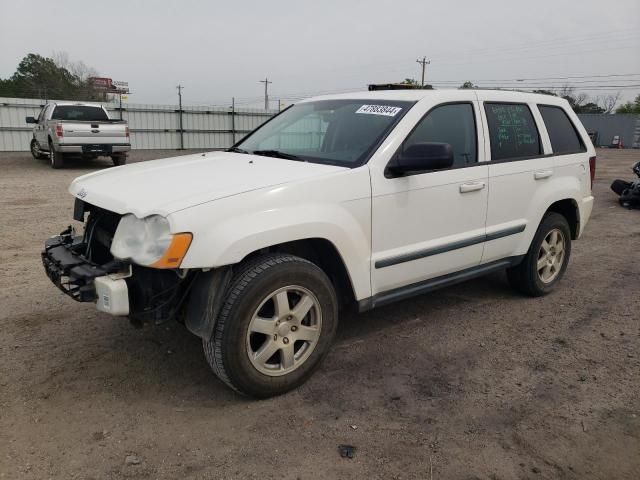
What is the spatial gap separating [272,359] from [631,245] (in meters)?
5.92

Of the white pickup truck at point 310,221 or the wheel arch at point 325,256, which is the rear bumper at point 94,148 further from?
the wheel arch at point 325,256

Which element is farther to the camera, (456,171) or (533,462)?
(456,171)

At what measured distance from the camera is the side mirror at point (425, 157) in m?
3.25

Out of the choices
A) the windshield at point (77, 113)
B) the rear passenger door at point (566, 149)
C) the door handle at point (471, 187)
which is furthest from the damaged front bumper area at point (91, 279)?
the windshield at point (77, 113)

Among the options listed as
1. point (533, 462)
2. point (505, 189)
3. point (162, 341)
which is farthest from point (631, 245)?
point (162, 341)

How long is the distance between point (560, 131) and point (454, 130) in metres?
1.50

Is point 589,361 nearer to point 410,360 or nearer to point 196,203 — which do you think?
point 410,360

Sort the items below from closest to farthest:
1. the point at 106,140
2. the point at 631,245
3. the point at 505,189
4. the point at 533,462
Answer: the point at 533,462, the point at 505,189, the point at 631,245, the point at 106,140

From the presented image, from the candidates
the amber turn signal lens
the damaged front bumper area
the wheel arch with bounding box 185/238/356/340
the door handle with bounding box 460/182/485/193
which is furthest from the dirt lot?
the door handle with bounding box 460/182/485/193

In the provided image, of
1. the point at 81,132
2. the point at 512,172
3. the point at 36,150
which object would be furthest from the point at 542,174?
the point at 36,150

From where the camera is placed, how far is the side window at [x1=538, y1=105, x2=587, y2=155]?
4.71 m

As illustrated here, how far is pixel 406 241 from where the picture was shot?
3543mm

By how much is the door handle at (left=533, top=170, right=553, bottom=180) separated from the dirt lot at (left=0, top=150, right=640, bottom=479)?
113 cm

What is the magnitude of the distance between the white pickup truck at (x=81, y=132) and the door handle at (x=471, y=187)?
1264 centimetres
